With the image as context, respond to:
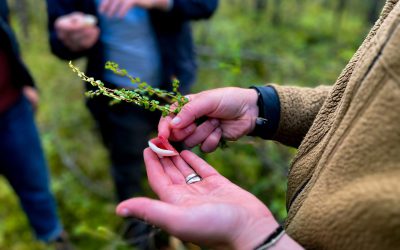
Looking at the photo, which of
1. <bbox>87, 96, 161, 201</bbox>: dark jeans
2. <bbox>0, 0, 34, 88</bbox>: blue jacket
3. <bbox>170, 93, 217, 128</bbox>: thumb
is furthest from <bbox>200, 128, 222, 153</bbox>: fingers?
<bbox>0, 0, 34, 88</bbox>: blue jacket

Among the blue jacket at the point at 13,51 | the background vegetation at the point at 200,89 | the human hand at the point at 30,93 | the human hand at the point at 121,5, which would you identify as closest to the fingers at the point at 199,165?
the background vegetation at the point at 200,89

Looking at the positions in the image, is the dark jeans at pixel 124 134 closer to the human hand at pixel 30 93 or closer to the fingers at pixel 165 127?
the human hand at pixel 30 93

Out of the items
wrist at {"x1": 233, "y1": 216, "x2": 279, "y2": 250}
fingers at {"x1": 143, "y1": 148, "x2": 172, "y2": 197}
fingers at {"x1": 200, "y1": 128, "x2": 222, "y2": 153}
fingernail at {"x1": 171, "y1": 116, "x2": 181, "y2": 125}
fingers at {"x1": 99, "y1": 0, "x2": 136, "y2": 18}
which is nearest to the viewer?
wrist at {"x1": 233, "y1": 216, "x2": 279, "y2": 250}

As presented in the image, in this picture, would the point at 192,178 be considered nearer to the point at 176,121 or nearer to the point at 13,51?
the point at 176,121

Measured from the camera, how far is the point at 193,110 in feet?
4.52

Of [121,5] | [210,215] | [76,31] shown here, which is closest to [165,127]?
[210,215]

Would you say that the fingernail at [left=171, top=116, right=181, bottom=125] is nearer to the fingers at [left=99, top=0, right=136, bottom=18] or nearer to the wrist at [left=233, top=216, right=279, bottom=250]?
the wrist at [left=233, top=216, right=279, bottom=250]

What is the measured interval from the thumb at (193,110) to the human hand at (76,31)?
1.15m

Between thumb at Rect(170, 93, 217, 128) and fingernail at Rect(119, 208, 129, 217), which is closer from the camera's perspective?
fingernail at Rect(119, 208, 129, 217)

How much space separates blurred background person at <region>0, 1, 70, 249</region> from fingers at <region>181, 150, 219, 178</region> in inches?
60.8

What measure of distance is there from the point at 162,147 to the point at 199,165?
0.15 metres

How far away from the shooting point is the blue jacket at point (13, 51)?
2.26 metres

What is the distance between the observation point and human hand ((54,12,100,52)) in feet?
7.40

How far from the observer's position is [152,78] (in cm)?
252
